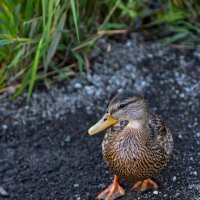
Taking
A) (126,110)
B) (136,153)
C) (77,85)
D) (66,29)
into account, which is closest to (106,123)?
(126,110)

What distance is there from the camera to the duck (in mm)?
3414

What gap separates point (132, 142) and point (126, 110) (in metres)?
0.20

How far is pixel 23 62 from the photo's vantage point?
4363 millimetres

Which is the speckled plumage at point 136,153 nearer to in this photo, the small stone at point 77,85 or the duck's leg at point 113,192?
the duck's leg at point 113,192

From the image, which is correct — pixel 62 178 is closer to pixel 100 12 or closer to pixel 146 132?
pixel 146 132

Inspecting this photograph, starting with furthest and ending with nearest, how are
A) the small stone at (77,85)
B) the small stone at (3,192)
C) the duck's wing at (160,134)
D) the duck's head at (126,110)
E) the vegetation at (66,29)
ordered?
the small stone at (77,85)
the vegetation at (66,29)
the small stone at (3,192)
the duck's wing at (160,134)
the duck's head at (126,110)

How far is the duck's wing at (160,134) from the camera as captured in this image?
3.55 metres

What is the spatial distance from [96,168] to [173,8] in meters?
1.53

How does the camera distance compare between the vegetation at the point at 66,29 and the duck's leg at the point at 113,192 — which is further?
the vegetation at the point at 66,29

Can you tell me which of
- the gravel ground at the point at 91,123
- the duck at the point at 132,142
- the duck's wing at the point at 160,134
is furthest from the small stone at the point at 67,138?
the duck's wing at the point at 160,134

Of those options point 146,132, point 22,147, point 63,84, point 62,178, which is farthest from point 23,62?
point 146,132

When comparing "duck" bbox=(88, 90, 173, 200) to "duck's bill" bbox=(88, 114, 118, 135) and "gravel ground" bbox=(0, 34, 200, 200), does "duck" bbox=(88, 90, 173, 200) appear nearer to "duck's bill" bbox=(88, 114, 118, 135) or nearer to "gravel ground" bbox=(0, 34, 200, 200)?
"duck's bill" bbox=(88, 114, 118, 135)

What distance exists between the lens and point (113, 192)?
359cm

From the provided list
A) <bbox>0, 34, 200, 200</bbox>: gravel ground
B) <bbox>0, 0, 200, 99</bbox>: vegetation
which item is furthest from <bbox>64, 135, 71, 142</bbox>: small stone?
<bbox>0, 0, 200, 99</bbox>: vegetation
